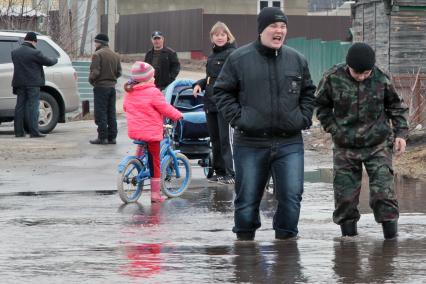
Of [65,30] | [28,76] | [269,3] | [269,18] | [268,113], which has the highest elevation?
[269,3]

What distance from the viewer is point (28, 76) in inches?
743

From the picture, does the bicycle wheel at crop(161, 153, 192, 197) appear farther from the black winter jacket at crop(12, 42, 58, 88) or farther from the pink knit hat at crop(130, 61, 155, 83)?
the black winter jacket at crop(12, 42, 58, 88)

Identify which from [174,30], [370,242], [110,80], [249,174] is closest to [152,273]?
[249,174]

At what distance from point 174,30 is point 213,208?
4330 centimetres

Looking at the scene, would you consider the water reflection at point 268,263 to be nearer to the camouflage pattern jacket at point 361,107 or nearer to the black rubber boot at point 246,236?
the black rubber boot at point 246,236

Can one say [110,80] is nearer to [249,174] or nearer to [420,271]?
[249,174]

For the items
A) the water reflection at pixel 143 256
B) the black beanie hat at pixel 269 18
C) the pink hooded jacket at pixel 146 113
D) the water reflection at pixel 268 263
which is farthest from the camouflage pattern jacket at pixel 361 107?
the pink hooded jacket at pixel 146 113

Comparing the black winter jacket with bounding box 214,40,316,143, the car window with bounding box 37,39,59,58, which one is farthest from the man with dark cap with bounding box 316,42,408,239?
the car window with bounding box 37,39,59,58

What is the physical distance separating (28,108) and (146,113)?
7581 millimetres

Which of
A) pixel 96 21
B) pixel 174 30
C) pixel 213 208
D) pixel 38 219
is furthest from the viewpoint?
pixel 174 30

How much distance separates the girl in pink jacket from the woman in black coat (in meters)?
1.15

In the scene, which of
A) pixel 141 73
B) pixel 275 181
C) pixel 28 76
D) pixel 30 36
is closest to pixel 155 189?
pixel 141 73

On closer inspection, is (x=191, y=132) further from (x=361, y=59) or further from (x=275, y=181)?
(x=361, y=59)

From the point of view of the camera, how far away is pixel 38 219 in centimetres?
1056
